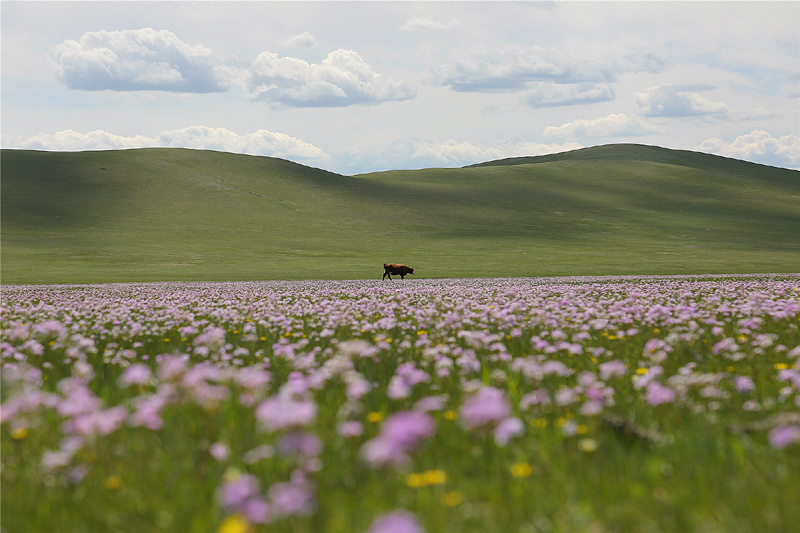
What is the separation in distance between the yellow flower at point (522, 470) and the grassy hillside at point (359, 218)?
4269 cm

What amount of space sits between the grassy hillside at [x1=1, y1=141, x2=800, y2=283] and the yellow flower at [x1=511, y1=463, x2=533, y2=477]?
4269cm

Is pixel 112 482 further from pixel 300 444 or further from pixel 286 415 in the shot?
pixel 300 444

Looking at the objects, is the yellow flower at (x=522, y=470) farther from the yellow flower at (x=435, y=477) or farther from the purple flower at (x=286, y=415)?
the purple flower at (x=286, y=415)

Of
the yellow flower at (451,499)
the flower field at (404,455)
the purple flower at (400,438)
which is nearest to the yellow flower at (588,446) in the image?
the flower field at (404,455)

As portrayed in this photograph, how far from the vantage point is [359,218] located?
117 meters

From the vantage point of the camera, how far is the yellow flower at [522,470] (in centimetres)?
427

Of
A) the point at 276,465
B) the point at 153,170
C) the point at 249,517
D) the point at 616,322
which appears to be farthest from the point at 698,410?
the point at 153,170

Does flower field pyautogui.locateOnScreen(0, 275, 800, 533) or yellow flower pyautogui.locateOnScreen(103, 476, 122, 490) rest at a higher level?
flower field pyautogui.locateOnScreen(0, 275, 800, 533)

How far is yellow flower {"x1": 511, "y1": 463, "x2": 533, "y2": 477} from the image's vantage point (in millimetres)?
4270

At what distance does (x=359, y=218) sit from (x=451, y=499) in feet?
373

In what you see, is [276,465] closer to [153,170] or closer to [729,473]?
[729,473]

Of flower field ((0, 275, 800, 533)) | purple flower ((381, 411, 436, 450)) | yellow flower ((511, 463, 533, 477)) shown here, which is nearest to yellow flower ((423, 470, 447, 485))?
flower field ((0, 275, 800, 533))

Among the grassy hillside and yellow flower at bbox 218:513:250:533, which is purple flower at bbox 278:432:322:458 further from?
the grassy hillside

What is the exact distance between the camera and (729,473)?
14.1 ft
